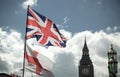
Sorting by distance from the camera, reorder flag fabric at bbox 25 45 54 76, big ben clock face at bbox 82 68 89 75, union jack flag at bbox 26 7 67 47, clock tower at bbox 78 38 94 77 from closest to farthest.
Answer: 1. flag fabric at bbox 25 45 54 76
2. union jack flag at bbox 26 7 67 47
3. big ben clock face at bbox 82 68 89 75
4. clock tower at bbox 78 38 94 77

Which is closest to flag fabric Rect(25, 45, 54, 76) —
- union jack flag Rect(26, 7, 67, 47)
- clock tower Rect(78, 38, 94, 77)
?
union jack flag Rect(26, 7, 67, 47)

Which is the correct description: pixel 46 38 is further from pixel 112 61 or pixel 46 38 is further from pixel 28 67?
pixel 112 61

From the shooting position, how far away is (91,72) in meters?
170

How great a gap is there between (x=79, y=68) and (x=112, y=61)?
152296 mm

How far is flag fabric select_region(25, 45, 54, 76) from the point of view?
63.6ft

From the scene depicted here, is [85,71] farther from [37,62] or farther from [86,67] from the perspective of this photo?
[37,62]

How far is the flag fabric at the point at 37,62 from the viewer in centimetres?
1937

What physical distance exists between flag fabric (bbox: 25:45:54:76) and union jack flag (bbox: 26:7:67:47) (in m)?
0.94

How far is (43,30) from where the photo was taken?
21.0 m

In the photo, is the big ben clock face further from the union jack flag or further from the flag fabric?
the flag fabric

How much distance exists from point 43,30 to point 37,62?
228cm

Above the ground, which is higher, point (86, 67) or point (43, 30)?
point (43, 30)

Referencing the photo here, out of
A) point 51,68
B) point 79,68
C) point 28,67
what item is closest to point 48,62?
point 51,68

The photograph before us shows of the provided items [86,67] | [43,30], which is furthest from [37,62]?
[86,67]
